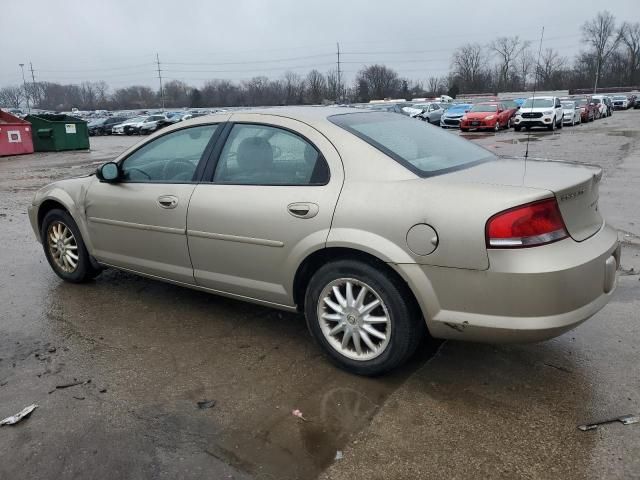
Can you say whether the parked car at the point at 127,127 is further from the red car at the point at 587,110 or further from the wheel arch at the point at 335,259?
the wheel arch at the point at 335,259

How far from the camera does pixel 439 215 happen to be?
2842 mm

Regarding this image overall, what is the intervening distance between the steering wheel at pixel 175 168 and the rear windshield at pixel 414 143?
3.84ft

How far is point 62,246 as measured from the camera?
16.8ft

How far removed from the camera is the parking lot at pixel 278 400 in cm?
256

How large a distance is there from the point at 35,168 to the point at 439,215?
17109 mm

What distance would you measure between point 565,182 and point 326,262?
1.41 meters

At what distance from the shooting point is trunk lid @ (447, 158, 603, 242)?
2.88 metres

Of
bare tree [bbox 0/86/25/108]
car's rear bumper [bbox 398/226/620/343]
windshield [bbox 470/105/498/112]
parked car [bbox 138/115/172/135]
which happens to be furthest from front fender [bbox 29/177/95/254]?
bare tree [bbox 0/86/25/108]

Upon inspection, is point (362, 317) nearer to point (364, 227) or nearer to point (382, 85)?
point (364, 227)

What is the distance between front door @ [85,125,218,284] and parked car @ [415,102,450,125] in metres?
30.8

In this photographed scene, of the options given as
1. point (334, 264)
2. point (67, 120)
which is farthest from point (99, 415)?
point (67, 120)

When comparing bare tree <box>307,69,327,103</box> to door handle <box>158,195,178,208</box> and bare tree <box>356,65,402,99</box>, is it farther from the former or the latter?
door handle <box>158,195,178,208</box>

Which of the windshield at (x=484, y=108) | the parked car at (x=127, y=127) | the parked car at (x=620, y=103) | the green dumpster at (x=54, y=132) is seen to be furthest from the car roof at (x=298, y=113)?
the parked car at (x=620, y=103)

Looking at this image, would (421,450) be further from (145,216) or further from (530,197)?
(145,216)
